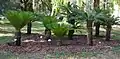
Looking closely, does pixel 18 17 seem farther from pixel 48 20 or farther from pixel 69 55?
pixel 69 55

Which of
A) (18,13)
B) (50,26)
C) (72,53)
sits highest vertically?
(18,13)

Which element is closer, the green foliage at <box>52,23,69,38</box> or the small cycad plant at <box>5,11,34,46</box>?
the small cycad plant at <box>5,11,34,46</box>

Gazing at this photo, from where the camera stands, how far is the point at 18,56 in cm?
793

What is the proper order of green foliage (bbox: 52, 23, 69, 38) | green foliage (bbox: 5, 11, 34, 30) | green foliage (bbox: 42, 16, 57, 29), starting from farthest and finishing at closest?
green foliage (bbox: 42, 16, 57, 29) → green foliage (bbox: 52, 23, 69, 38) → green foliage (bbox: 5, 11, 34, 30)

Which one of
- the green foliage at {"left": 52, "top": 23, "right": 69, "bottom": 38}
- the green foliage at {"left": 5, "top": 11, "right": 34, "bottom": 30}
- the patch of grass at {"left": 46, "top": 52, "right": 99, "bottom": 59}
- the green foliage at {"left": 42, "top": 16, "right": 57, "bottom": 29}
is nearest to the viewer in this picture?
the patch of grass at {"left": 46, "top": 52, "right": 99, "bottom": 59}

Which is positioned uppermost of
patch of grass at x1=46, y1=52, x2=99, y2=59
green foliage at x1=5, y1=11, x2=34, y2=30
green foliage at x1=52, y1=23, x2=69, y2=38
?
green foliage at x1=5, y1=11, x2=34, y2=30

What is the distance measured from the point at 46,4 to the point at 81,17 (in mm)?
4642

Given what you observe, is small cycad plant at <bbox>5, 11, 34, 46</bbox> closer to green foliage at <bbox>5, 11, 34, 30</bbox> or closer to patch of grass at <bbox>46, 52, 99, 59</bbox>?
green foliage at <bbox>5, 11, 34, 30</bbox>

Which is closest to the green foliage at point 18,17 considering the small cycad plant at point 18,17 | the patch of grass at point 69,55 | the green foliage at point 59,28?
the small cycad plant at point 18,17

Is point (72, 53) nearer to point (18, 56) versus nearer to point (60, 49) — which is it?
point (60, 49)

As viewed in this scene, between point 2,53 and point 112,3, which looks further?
point 112,3

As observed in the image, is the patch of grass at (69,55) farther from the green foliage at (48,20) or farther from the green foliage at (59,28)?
the green foliage at (48,20)

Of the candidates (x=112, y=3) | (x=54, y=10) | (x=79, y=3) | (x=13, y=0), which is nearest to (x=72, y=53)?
(x=54, y=10)

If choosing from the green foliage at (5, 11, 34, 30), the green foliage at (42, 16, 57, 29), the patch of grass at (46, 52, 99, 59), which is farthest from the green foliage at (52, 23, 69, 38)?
the patch of grass at (46, 52, 99, 59)
